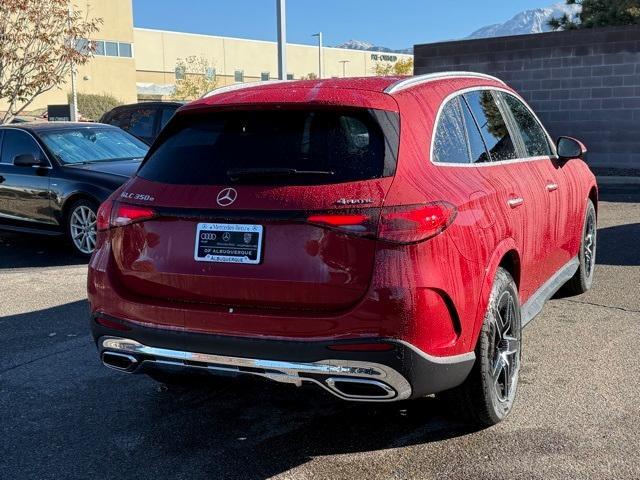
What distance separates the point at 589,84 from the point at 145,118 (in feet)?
30.8

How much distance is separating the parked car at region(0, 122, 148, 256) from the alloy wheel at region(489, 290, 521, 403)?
235 inches

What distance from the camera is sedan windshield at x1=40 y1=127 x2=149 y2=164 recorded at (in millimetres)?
9695

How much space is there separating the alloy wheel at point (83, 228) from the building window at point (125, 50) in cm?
4947

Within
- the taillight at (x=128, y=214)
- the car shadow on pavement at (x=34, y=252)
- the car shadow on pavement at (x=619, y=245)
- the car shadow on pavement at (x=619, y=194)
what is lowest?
the car shadow on pavement at (x=34, y=252)

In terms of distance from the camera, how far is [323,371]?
127 inches

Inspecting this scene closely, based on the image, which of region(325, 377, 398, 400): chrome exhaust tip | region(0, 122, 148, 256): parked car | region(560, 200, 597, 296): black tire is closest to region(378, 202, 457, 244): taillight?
region(325, 377, 398, 400): chrome exhaust tip

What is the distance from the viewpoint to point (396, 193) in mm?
3262

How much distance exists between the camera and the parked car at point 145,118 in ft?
47.5

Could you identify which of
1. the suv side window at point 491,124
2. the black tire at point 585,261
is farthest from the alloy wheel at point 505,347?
the black tire at point 585,261

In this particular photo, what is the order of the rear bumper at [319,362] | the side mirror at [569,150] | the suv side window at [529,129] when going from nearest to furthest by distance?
the rear bumper at [319,362] → the suv side window at [529,129] → the side mirror at [569,150]

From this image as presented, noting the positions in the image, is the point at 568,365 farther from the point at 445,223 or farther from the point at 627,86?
the point at 627,86

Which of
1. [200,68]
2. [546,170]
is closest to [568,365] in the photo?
[546,170]

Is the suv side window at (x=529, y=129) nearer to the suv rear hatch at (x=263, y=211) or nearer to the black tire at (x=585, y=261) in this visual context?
the black tire at (x=585, y=261)

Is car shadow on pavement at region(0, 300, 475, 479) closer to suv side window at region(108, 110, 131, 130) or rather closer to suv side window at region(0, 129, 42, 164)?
suv side window at region(0, 129, 42, 164)
